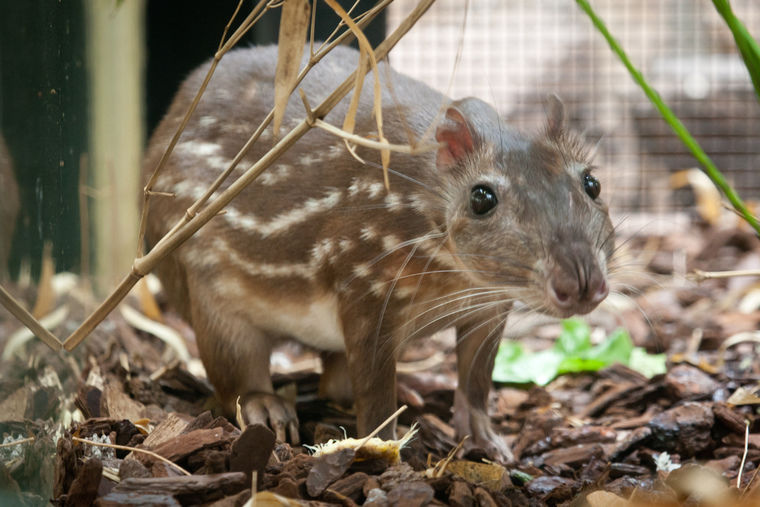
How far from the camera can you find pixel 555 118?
2.66 metres

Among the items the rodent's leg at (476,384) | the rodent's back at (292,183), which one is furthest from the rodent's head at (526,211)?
the rodent's leg at (476,384)

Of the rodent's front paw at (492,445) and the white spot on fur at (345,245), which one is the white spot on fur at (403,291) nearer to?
the white spot on fur at (345,245)

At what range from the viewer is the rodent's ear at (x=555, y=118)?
2.64 meters

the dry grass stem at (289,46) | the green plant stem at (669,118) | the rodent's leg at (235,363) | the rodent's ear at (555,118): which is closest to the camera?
the dry grass stem at (289,46)

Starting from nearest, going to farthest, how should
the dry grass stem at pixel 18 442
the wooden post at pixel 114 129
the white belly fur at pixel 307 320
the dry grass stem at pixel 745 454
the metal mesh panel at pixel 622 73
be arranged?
the dry grass stem at pixel 18 442
the dry grass stem at pixel 745 454
the white belly fur at pixel 307 320
the wooden post at pixel 114 129
the metal mesh panel at pixel 622 73

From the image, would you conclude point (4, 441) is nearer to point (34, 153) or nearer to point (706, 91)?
point (34, 153)

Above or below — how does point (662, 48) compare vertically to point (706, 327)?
above

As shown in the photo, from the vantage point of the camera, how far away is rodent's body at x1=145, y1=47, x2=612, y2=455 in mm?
2406

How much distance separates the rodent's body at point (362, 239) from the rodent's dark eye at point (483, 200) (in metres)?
0.02

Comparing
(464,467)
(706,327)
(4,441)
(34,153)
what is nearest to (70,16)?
(34,153)

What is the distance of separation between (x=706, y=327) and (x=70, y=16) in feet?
9.50

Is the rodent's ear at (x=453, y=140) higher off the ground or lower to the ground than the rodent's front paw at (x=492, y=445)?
higher

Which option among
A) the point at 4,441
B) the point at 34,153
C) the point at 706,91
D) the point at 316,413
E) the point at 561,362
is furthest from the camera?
the point at 706,91

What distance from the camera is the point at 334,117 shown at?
2.76 meters
